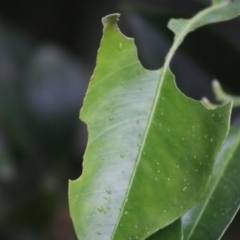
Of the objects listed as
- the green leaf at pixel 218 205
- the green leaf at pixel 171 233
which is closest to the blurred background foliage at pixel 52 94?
the green leaf at pixel 218 205

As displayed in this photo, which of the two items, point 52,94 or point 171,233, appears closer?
point 171,233

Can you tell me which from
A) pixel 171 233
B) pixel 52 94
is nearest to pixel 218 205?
pixel 171 233

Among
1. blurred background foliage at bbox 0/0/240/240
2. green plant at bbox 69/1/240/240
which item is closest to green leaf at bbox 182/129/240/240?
green plant at bbox 69/1/240/240

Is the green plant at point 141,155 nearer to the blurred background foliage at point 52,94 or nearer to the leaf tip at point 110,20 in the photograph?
the leaf tip at point 110,20

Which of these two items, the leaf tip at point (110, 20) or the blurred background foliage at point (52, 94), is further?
the blurred background foliage at point (52, 94)

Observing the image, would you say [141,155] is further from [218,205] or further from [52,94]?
[52,94]

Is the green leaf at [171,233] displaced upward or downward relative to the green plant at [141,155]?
Result: downward
